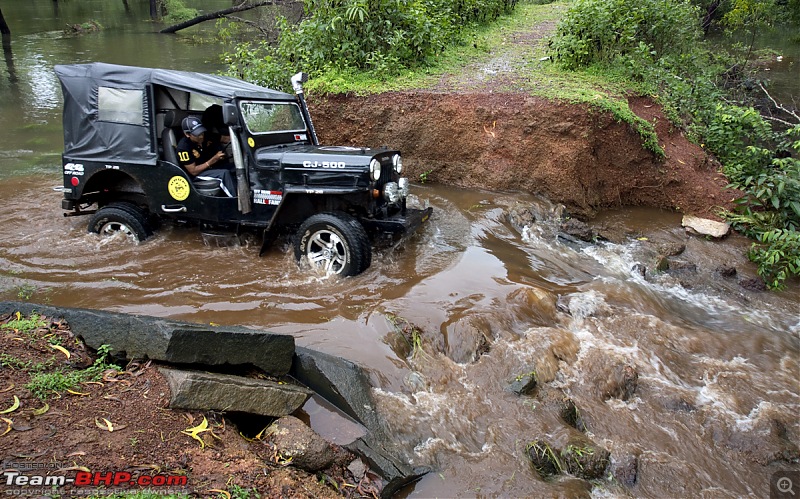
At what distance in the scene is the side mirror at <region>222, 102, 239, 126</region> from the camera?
563 cm

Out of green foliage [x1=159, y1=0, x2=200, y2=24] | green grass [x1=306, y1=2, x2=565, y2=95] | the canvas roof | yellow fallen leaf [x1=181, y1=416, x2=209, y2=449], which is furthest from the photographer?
green foliage [x1=159, y1=0, x2=200, y2=24]

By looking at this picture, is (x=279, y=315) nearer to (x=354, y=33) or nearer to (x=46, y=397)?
(x=46, y=397)

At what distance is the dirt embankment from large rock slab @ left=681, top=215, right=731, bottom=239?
0.32 metres

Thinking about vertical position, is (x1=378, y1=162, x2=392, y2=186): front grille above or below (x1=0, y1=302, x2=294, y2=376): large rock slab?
above

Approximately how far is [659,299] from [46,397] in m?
5.65

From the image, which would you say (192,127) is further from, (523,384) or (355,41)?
(523,384)

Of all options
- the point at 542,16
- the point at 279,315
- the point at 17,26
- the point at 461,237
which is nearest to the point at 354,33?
the point at 461,237

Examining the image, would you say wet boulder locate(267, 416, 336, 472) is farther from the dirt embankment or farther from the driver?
the dirt embankment

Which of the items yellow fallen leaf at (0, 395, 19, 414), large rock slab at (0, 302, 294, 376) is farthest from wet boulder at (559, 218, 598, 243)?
yellow fallen leaf at (0, 395, 19, 414)

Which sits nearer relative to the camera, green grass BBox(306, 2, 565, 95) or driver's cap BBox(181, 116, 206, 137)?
driver's cap BBox(181, 116, 206, 137)

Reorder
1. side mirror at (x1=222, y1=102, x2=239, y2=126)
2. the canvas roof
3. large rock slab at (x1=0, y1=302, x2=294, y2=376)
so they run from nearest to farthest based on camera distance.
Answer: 1. large rock slab at (x1=0, y1=302, x2=294, y2=376)
2. side mirror at (x1=222, y1=102, x2=239, y2=126)
3. the canvas roof

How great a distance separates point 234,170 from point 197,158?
0.52 meters

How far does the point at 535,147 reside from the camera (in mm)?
8078

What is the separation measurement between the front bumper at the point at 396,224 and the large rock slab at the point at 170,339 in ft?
6.99
